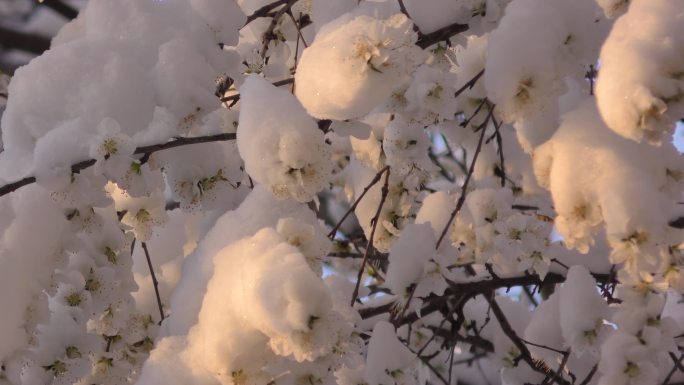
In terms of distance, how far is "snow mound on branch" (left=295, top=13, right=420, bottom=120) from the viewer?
1231 mm

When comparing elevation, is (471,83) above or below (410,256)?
above

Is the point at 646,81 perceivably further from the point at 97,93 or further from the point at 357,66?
the point at 97,93

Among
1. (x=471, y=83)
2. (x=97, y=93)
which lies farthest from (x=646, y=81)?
(x=97, y=93)

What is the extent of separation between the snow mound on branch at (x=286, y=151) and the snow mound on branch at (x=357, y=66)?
1.9 inches

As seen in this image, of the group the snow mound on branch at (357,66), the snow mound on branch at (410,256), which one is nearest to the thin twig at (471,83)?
the snow mound on branch at (410,256)

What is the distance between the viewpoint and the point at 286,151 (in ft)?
4.10

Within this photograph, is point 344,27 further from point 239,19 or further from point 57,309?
point 57,309

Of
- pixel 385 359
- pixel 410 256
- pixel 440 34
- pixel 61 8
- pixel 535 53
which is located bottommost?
pixel 61 8

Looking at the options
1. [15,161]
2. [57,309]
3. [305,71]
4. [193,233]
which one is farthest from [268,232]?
[193,233]

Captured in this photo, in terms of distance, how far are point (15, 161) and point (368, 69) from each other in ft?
2.27

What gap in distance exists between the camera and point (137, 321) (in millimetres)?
2037

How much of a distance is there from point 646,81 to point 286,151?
53cm

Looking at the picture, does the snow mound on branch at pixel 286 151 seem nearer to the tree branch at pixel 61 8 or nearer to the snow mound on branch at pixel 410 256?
the snow mound on branch at pixel 410 256

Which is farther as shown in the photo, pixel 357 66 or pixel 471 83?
pixel 471 83
